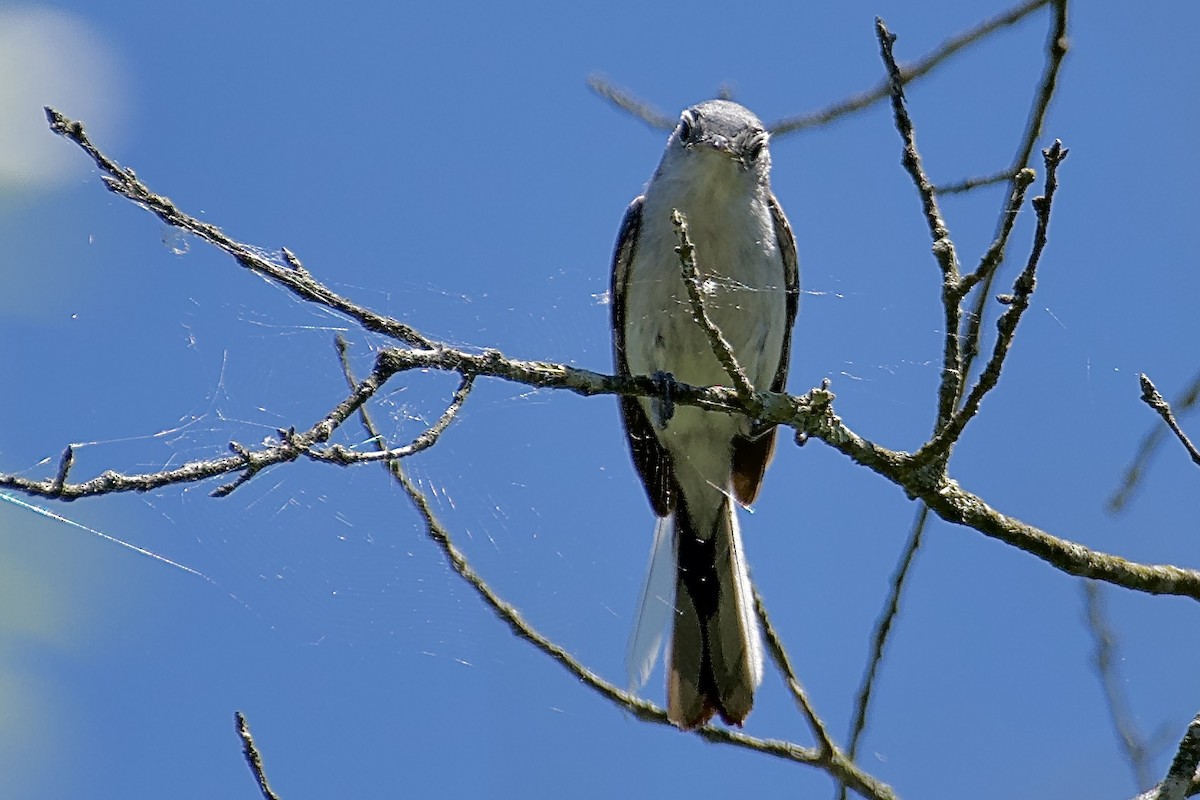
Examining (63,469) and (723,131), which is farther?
(723,131)

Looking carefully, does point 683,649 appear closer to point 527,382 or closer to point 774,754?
point 774,754

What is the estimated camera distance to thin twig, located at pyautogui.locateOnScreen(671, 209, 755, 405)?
2602mm

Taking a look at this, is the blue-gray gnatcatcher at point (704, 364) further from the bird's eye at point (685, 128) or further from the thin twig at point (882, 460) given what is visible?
the thin twig at point (882, 460)

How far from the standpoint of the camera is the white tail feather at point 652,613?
14.8ft

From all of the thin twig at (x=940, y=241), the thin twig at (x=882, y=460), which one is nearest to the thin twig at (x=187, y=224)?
the thin twig at (x=882, y=460)

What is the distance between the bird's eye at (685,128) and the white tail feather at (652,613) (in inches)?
61.0

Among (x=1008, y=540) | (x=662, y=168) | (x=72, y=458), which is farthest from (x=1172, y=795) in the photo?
(x=662, y=168)

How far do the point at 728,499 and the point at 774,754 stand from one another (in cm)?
176

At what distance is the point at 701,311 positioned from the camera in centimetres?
271

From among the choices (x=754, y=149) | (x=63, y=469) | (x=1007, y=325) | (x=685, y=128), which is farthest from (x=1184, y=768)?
(x=685, y=128)

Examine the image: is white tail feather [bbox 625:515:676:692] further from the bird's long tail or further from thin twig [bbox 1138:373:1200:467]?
thin twig [bbox 1138:373:1200:467]

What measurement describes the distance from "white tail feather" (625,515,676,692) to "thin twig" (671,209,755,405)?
1.88 m

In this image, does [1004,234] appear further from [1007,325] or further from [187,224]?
[187,224]

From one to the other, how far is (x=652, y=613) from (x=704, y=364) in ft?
3.13
